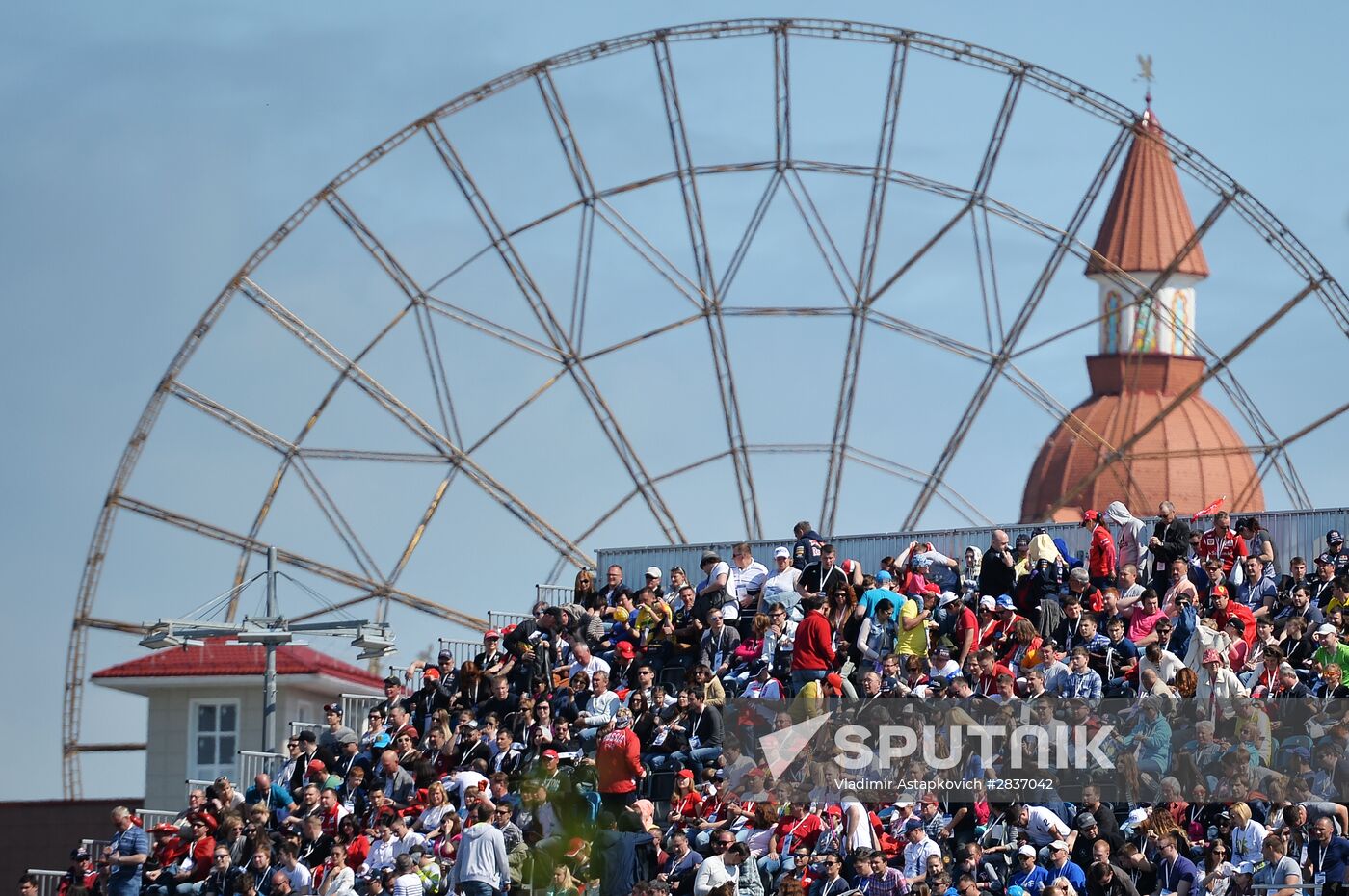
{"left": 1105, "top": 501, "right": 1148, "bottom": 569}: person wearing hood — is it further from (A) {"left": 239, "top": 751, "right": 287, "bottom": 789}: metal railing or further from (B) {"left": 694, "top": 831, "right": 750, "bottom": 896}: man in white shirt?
(A) {"left": 239, "top": 751, "right": 287, "bottom": 789}: metal railing

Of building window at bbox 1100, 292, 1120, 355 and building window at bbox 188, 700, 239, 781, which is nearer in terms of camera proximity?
building window at bbox 188, 700, 239, 781

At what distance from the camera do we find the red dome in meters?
66.1

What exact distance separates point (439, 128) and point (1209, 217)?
11.6 meters

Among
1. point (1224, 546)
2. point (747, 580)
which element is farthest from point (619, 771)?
point (1224, 546)

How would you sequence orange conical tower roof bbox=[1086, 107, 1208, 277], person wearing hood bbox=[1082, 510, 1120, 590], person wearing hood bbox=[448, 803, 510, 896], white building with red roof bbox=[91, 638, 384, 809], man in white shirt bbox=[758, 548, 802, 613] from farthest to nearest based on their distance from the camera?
orange conical tower roof bbox=[1086, 107, 1208, 277] → white building with red roof bbox=[91, 638, 384, 809] → man in white shirt bbox=[758, 548, 802, 613] → person wearing hood bbox=[1082, 510, 1120, 590] → person wearing hood bbox=[448, 803, 510, 896]

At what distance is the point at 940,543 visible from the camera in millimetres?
33531

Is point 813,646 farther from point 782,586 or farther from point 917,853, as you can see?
point 917,853

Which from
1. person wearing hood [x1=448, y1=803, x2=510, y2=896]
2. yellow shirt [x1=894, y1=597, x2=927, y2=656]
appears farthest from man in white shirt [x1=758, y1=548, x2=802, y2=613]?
person wearing hood [x1=448, y1=803, x2=510, y2=896]

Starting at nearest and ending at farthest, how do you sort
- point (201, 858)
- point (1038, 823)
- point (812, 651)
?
point (1038, 823), point (812, 651), point (201, 858)

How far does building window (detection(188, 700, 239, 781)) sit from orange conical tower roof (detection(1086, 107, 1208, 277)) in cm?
3862

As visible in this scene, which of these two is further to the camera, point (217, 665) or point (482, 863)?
point (217, 665)

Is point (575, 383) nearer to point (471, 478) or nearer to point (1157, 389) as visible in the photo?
point (471, 478)

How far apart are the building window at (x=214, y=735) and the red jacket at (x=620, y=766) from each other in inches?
709

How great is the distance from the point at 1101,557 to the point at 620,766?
248 inches
